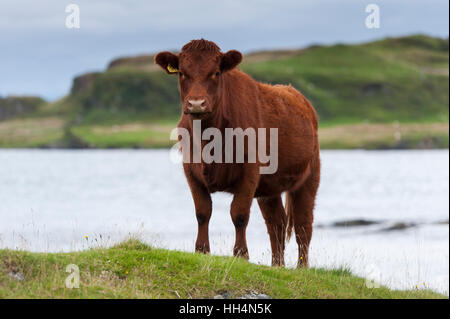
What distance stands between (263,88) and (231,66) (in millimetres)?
1783

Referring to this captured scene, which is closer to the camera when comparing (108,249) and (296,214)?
(108,249)

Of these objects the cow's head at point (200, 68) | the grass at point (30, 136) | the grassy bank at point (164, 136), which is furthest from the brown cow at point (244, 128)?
the grass at point (30, 136)

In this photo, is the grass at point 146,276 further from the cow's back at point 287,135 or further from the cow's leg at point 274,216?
the cow's leg at point 274,216

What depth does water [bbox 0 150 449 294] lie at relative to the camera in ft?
39.4

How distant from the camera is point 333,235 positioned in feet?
100

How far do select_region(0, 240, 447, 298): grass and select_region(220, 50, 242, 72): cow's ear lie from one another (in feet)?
8.87

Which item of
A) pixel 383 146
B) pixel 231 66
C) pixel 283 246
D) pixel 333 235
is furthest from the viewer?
pixel 383 146

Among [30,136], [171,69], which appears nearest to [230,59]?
[171,69]

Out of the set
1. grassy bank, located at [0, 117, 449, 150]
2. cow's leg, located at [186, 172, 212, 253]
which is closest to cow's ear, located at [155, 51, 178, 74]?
cow's leg, located at [186, 172, 212, 253]

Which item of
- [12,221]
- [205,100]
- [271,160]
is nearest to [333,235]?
[12,221]

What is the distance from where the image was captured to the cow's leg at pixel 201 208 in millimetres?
8805

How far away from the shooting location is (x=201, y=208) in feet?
28.9
